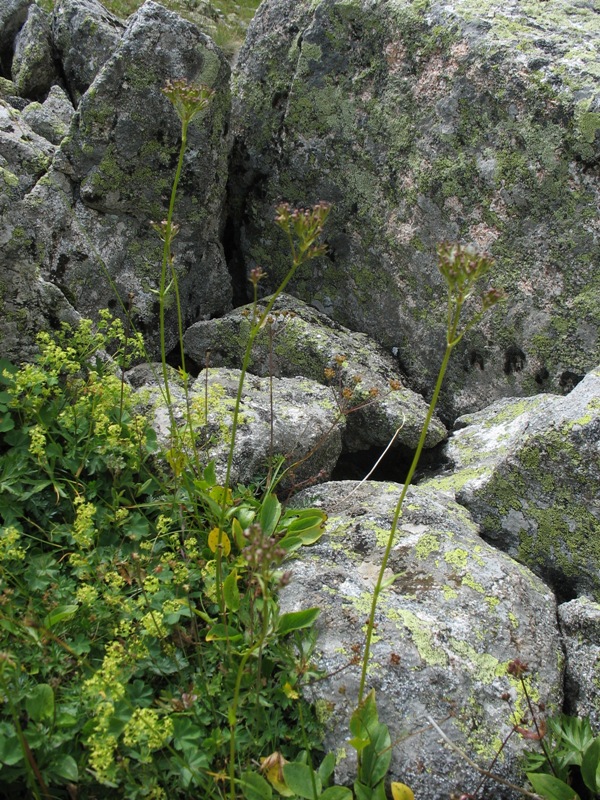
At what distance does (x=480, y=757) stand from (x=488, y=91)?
488 cm

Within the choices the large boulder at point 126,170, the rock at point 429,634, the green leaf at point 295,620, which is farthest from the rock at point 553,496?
the large boulder at point 126,170

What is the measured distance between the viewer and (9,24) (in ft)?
25.6

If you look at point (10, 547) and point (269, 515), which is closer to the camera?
point (10, 547)

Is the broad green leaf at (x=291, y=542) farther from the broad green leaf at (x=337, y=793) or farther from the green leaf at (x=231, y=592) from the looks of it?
the broad green leaf at (x=337, y=793)

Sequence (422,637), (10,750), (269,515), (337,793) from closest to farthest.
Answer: (10,750), (337,793), (422,637), (269,515)

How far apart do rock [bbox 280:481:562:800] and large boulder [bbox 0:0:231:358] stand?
2.45 m

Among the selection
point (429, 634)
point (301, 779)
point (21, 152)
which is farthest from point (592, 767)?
point (21, 152)

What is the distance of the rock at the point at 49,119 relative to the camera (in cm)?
608

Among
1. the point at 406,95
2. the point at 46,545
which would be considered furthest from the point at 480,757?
the point at 406,95

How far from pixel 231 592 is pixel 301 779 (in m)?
0.90

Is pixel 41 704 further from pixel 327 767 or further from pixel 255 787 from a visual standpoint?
pixel 327 767

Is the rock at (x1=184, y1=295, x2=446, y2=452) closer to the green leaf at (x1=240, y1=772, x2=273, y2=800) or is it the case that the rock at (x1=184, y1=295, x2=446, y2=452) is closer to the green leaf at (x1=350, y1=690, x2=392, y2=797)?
the green leaf at (x1=350, y1=690, x2=392, y2=797)

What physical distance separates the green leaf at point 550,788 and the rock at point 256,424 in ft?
6.95

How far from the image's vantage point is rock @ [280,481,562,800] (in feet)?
9.90
